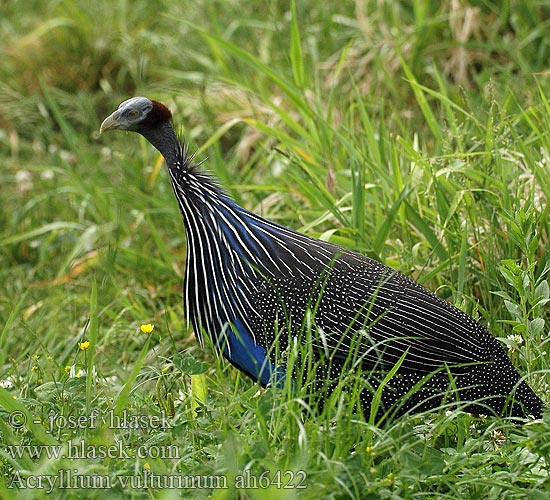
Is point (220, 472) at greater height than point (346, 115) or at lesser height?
lesser

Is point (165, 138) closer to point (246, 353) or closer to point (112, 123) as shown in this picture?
point (112, 123)

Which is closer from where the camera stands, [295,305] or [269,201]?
[295,305]

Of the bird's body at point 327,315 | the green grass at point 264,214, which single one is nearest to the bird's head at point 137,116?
the bird's body at point 327,315

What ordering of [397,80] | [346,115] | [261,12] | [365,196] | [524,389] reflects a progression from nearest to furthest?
[524,389]
[365,196]
[346,115]
[397,80]
[261,12]

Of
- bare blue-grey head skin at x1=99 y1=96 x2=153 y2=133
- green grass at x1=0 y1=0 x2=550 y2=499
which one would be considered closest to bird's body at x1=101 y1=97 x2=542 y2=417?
green grass at x1=0 y1=0 x2=550 y2=499

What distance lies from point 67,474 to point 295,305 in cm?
90

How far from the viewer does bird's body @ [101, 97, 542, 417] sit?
2.80 m

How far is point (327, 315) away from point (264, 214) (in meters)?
1.31

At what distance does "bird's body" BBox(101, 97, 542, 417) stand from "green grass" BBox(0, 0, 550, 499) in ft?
0.34

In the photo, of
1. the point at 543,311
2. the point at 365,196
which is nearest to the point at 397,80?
the point at 365,196

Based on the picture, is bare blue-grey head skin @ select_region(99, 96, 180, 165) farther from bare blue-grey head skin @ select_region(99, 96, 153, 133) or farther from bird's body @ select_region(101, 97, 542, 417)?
bird's body @ select_region(101, 97, 542, 417)

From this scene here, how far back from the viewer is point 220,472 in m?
2.26

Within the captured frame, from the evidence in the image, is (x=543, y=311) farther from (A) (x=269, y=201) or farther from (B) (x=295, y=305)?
(A) (x=269, y=201)

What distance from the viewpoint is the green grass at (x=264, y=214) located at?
238 centimetres
